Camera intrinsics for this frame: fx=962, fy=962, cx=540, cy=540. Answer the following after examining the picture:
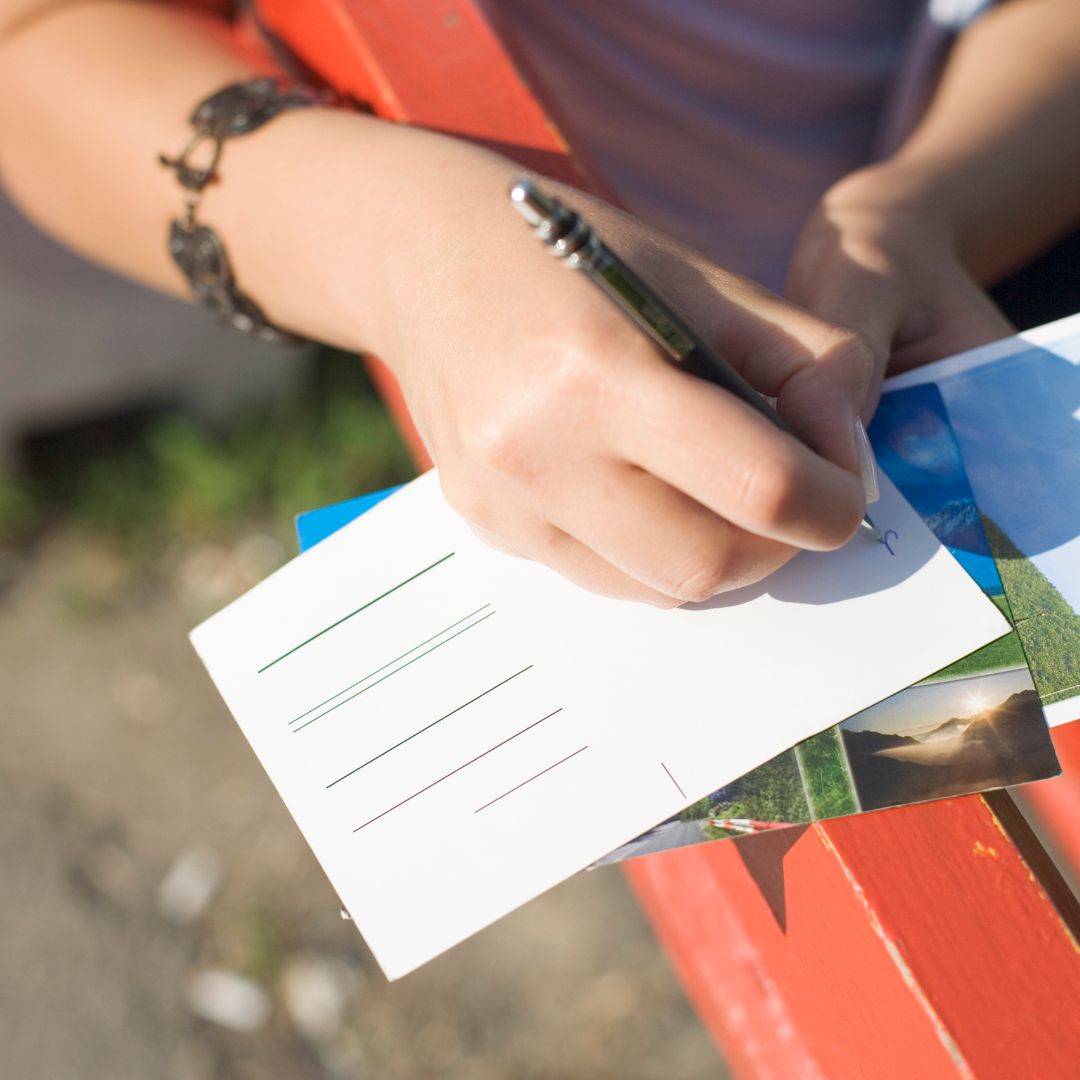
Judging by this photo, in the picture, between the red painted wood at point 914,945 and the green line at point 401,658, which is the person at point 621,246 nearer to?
the green line at point 401,658

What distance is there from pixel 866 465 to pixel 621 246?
0.20 meters

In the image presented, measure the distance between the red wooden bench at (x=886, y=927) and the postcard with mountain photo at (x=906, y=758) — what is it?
0.02 m

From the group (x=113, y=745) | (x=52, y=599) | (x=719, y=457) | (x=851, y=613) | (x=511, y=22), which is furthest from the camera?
(x=52, y=599)

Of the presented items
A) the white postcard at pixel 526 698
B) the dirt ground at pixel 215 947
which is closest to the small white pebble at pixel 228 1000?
the dirt ground at pixel 215 947

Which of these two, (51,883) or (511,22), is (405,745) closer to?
(511,22)

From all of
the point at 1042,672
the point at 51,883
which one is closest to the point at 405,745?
the point at 1042,672

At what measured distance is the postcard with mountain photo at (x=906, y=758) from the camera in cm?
58

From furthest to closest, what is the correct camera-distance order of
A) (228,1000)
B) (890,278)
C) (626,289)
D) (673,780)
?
(228,1000)
(890,278)
(673,780)
(626,289)

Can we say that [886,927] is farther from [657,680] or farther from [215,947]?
[215,947]

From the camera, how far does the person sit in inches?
20.9

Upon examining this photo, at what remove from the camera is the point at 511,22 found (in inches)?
36.7

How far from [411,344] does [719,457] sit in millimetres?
229

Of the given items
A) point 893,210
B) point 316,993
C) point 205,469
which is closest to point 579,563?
point 893,210

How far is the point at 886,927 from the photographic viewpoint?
57 cm
